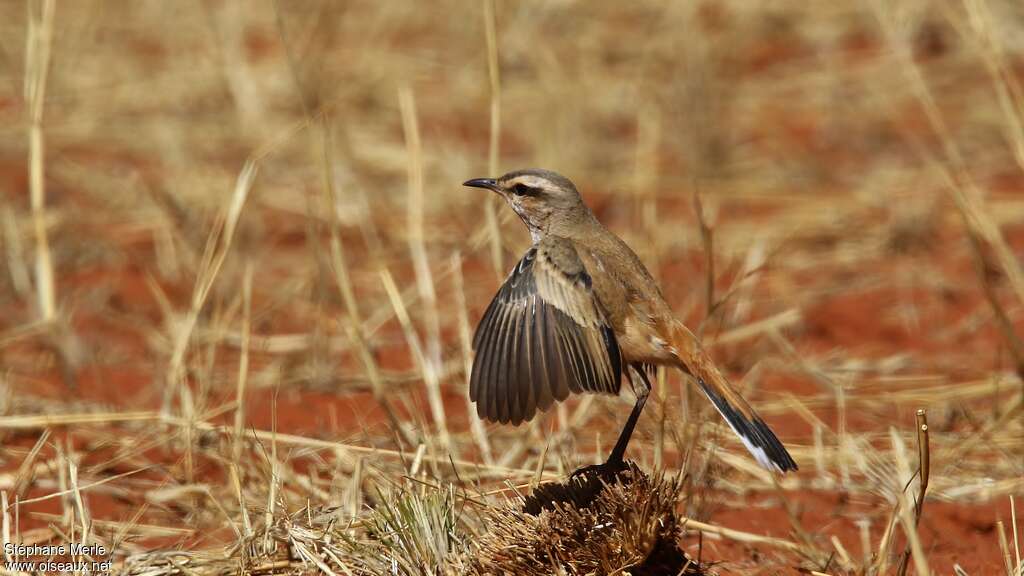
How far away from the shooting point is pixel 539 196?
220 inches

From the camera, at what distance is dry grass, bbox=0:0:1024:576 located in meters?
5.27

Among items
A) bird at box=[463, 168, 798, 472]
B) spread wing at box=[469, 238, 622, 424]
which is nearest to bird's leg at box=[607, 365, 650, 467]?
bird at box=[463, 168, 798, 472]

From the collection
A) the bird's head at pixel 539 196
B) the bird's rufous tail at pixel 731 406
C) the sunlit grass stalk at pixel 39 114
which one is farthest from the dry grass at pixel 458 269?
the bird's head at pixel 539 196

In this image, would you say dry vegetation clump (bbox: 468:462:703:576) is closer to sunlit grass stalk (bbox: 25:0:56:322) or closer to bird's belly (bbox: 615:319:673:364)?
bird's belly (bbox: 615:319:673:364)

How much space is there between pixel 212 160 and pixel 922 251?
569 centimetres

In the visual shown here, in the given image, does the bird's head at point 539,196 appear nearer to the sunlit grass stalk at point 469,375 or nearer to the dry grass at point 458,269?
the dry grass at point 458,269

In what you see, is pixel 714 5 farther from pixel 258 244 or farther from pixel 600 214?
pixel 258 244

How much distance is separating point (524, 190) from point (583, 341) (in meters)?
1.10

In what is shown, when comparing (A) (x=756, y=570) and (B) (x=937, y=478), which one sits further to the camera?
(B) (x=937, y=478)

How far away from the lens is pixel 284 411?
6910 mm

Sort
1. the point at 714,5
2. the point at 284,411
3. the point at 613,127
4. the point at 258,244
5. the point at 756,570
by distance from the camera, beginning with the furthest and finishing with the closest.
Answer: the point at 714,5 < the point at 613,127 < the point at 258,244 < the point at 284,411 < the point at 756,570

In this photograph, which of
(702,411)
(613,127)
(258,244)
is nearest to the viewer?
(702,411)

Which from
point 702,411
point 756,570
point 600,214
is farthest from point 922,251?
point 756,570

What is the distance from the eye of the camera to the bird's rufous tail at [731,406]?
14.7ft
